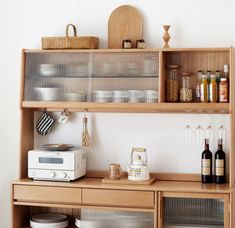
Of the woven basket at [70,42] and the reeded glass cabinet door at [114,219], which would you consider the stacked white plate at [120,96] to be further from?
the reeded glass cabinet door at [114,219]

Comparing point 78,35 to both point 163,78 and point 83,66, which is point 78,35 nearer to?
point 83,66

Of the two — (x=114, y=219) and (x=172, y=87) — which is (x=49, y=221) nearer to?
(x=114, y=219)

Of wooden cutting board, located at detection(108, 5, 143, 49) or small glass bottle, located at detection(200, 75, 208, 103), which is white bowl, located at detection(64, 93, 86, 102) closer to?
wooden cutting board, located at detection(108, 5, 143, 49)

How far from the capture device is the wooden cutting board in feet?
14.2

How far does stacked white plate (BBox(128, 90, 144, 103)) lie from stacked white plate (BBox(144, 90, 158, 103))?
1.2 inches

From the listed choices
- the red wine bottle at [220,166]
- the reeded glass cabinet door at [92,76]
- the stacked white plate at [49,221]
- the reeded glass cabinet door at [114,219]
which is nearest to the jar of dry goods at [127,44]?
the reeded glass cabinet door at [92,76]

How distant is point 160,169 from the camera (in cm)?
434

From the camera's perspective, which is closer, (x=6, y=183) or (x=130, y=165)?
(x=130, y=165)

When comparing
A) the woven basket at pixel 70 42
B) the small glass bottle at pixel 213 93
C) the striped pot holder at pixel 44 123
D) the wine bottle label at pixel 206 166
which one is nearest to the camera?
the small glass bottle at pixel 213 93

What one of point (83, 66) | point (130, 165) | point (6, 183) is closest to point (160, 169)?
point (130, 165)

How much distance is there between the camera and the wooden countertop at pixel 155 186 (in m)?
3.91

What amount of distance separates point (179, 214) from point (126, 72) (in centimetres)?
112

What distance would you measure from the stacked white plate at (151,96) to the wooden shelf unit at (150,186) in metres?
0.04

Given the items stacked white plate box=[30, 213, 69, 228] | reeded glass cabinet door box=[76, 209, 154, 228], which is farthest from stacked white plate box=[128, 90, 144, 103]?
stacked white plate box=[30, 213, 69, 228]
